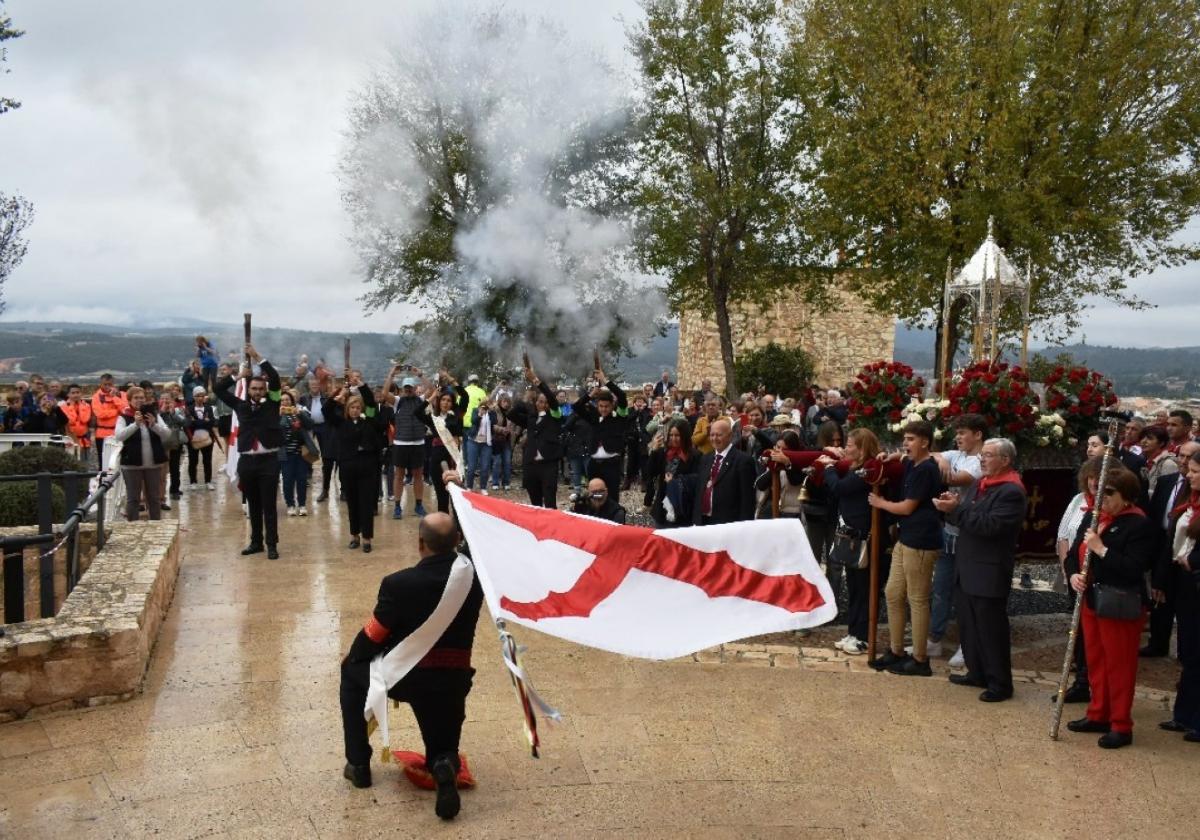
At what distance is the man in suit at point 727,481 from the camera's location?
8148 mm

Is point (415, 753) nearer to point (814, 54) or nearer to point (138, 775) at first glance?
point (138, 775)

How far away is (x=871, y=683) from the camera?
6.93 metres

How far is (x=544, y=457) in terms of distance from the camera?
1223 cm

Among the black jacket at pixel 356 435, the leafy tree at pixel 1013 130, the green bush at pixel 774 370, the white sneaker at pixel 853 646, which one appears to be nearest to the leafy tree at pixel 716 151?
the leafy tree at pixel 1013 130

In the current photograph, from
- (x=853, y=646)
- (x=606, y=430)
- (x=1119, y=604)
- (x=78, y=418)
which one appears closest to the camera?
(x=1119, y=604)

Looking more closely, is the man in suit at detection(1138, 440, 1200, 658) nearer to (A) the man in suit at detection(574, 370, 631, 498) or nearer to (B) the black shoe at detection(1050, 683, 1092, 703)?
(B) the black shoe at detection(1050, 683, 1092, 703)

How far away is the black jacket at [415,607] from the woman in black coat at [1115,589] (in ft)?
11.5

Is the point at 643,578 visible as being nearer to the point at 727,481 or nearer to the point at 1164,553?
the point at 727,481

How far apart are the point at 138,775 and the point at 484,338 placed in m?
19.8

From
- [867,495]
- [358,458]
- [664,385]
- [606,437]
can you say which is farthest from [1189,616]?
[664,385]

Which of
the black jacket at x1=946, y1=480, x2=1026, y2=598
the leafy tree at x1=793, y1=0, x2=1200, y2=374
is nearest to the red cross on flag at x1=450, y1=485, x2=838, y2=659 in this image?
the black jacket at x1=946, y1=480, x2=1026, y2=598

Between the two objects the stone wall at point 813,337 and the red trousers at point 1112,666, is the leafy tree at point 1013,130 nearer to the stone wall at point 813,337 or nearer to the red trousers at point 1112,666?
the stone wall at point 813,337

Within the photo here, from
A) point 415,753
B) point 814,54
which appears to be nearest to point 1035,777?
point 415,753

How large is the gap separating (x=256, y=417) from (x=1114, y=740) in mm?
7975
